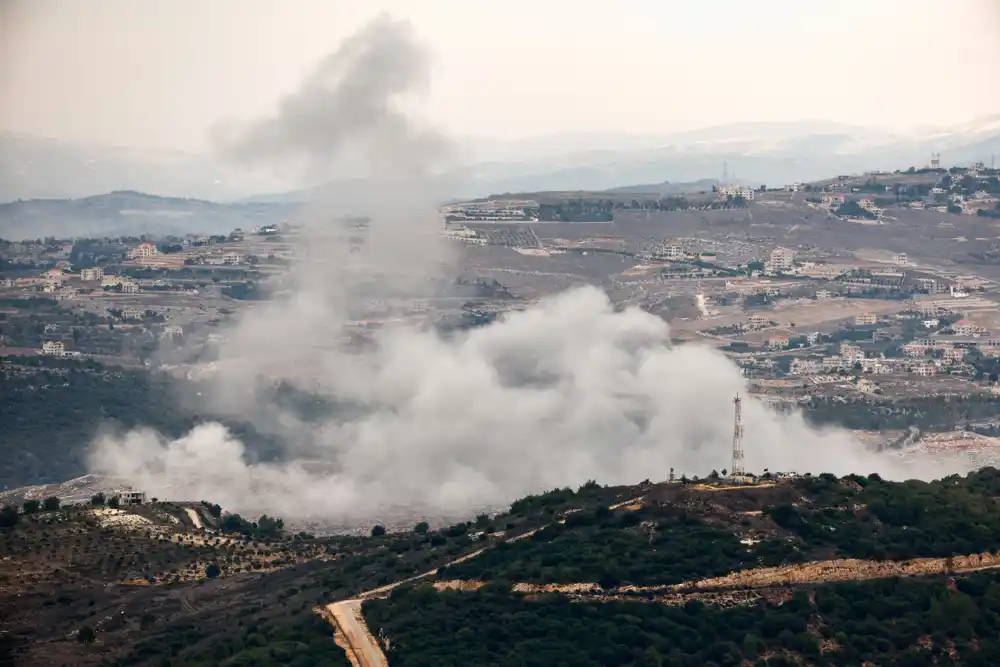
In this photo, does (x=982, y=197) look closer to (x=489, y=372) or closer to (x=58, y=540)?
(x=489, y=372)

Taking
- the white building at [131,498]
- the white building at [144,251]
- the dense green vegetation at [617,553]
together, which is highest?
the white building at [144,251]

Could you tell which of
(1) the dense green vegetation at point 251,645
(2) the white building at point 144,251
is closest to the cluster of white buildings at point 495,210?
(2) the white building at point 144,251

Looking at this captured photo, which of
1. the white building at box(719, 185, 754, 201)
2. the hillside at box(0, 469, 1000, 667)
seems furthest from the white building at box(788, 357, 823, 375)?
the hillside at box(0, 469, 1000, 667)

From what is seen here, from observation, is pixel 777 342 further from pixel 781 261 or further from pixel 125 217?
pixel 125 217

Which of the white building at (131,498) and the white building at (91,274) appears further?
the white building at (91,274)

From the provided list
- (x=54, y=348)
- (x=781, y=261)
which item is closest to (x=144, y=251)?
(x=54, y=348)

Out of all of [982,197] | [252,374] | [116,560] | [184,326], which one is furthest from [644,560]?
[982,197]

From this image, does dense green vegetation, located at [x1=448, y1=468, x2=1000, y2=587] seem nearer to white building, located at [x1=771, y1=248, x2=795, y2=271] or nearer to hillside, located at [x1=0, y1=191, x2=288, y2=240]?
white building, located at [x1=771, y1=248, x2=795, y2=271]

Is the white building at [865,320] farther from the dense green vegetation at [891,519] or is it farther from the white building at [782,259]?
the dense green vegetation at [891,519]
